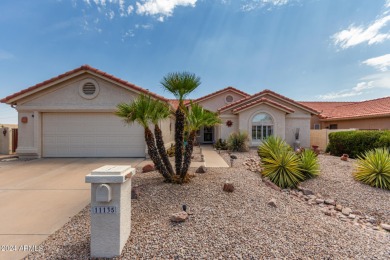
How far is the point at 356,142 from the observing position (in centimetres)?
1254

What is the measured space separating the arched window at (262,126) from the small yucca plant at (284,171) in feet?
29.3

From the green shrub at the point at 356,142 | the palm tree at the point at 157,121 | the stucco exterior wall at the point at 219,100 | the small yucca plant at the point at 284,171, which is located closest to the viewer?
the palm tree at the point at 157,121

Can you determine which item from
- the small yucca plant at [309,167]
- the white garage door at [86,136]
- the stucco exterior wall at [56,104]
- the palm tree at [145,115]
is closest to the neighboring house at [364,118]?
the small yucca plant at [309,167]

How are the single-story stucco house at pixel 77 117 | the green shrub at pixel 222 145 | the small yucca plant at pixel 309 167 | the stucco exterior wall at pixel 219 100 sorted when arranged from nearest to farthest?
the small yucca plant at pixel 309 167, the single-story stucco house at pixel 77 117, the green shrub at pixel 222 145, the stucco exterior wall at pixel 219 100

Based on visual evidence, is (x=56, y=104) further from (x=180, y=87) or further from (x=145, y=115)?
(x=180, y=87)

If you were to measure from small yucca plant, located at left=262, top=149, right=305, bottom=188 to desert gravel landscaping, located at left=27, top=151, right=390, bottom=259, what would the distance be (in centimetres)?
142

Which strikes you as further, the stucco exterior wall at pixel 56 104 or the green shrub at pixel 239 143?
the green shrub at pixel 239 143

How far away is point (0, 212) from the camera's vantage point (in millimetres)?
5090

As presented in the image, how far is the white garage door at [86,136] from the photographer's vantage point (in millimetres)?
12766

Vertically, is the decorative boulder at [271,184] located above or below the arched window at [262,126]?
below

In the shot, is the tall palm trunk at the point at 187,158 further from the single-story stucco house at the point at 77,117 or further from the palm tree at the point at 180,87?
the single-story stucco house at the point at 77,117

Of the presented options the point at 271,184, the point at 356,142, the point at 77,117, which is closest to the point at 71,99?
the point at 77,117

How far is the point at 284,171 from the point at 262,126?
990 centimetres

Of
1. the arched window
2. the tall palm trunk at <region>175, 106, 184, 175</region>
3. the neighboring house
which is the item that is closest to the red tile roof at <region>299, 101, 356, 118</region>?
the neighboring house
